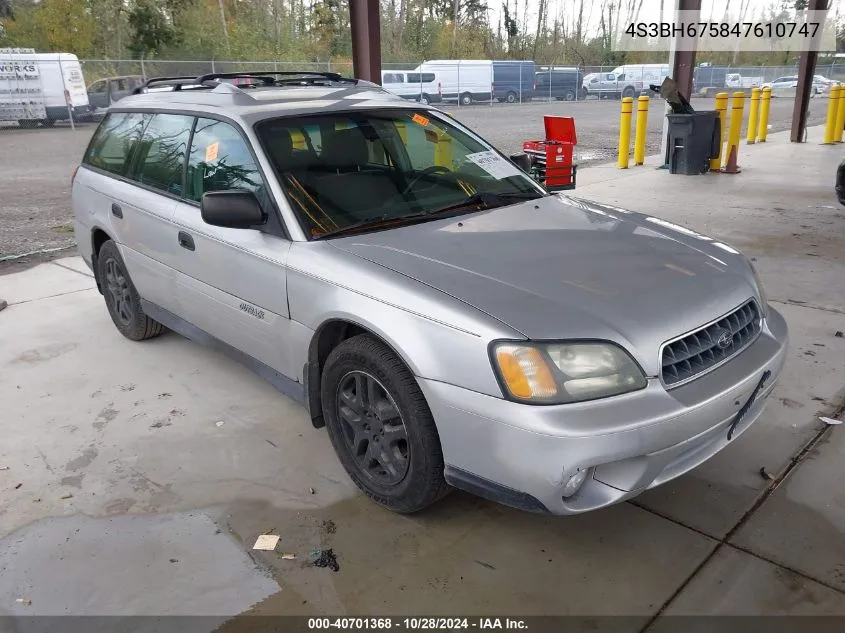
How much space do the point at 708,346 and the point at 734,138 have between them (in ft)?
36.3

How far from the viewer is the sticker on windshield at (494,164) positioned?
3.81 metres

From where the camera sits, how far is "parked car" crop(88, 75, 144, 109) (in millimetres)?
23844

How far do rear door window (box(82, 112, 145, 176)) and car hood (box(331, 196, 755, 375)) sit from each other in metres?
2.22

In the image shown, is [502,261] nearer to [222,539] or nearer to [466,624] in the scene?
[466,624]

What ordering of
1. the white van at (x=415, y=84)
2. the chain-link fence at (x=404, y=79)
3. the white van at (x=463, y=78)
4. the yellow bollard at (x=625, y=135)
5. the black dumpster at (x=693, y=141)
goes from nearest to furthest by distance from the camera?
1. the black dumpster at (x=693, y=141)
2. the yellow bollard at (x=625, y=135)
3. the chain-link fence at (x=404, y=79)
4. the white van at (x=415, y=84)
5. the white van at (x=463, y=78)

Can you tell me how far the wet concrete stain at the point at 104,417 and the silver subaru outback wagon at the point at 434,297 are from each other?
0.60 meters

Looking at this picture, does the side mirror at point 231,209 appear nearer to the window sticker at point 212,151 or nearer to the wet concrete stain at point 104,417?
the window sticker at point 212,151

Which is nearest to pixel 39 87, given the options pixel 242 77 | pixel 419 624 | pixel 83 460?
pixel 242 77

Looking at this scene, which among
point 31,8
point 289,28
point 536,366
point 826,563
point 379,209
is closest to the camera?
point 536,366

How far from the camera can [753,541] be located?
268cm

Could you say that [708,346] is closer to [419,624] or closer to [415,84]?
[419,624]

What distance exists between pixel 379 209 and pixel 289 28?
153 feet

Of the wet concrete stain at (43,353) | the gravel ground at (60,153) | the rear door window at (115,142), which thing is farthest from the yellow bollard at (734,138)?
the wet concrete stain at (43,353)

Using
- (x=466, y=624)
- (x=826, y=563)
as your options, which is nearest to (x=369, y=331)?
(x=466, y=624)
